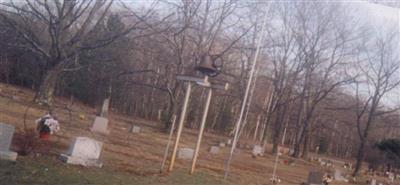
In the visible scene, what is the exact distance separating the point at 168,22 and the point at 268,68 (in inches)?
754

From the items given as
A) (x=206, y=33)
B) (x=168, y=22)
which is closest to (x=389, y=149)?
(x=206, y=33)

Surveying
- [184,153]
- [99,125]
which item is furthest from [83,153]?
[99,125]

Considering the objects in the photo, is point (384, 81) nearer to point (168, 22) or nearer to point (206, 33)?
point (206, 33)

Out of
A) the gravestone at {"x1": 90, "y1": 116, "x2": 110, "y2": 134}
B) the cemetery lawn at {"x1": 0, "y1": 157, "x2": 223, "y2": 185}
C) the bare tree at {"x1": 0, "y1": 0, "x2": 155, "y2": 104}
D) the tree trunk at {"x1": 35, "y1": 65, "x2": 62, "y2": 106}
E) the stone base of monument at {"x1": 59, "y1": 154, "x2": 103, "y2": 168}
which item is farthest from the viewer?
the tree trunk at {"x1": 35, "y1": 65, "x2": 62, "y2": 106}

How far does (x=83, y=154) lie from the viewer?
10.4m

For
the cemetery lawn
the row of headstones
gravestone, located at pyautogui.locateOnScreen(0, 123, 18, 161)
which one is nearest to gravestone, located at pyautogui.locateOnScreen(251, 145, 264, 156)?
the cemetery lawn

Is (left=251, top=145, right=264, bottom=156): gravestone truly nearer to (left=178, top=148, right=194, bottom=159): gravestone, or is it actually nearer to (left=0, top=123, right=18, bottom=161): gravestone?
(left=178, top=148, right=194, bottom=159): gravestone

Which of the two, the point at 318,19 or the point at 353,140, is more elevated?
the point at 318,19

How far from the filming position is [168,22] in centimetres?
2536

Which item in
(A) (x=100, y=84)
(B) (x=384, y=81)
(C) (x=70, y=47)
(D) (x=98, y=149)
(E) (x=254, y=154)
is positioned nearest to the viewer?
(D) (x=98, y=149)

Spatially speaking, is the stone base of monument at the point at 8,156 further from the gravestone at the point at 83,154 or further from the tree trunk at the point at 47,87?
the tree trunk at the point at 47,87

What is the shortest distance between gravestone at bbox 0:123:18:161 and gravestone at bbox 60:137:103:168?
1.31 m

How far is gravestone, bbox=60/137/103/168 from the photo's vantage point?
10.2 m

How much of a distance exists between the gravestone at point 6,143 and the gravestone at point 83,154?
1312mm
